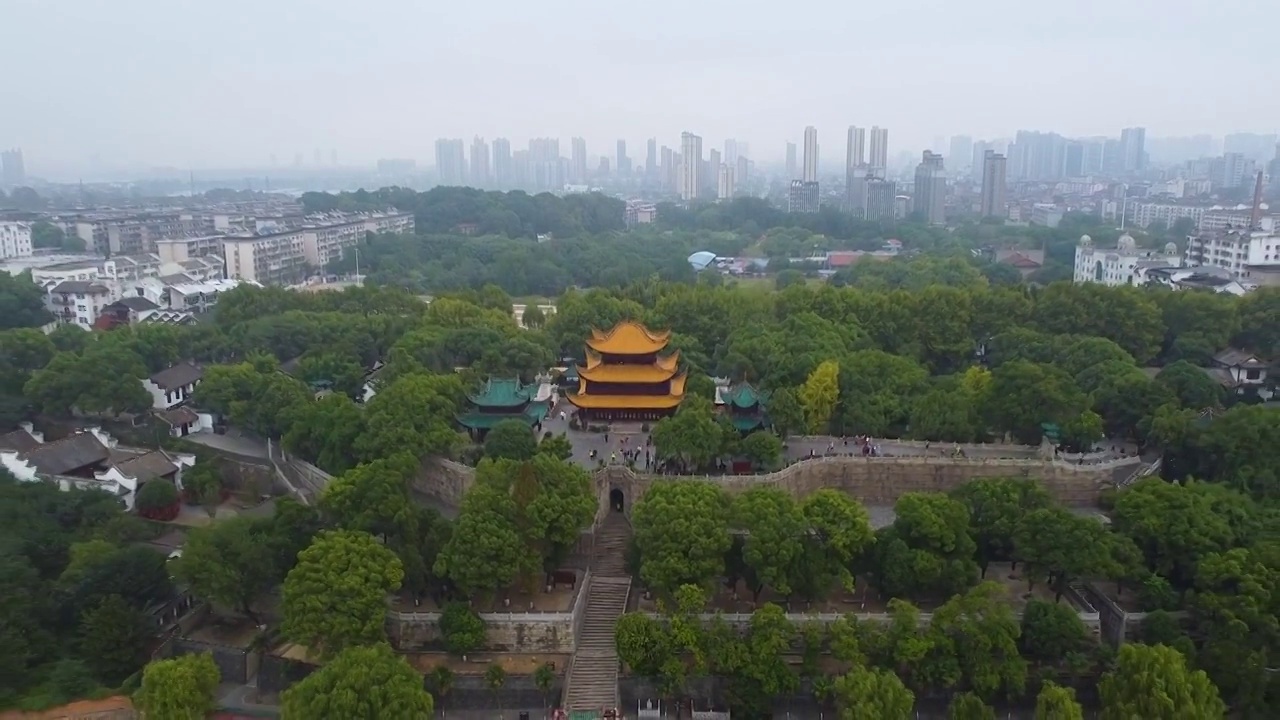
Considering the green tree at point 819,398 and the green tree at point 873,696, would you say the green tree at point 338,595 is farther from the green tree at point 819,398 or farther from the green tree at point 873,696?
the green tree at point 819,398

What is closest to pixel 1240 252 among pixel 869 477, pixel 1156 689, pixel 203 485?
pixel 869 477

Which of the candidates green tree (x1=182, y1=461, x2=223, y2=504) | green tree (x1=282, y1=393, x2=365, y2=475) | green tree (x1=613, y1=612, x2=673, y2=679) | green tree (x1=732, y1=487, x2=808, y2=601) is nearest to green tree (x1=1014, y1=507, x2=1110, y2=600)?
green tree (x1=732, y1=487, x2=808, y2=601)

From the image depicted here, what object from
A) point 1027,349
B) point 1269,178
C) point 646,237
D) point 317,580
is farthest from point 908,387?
point 1269,178

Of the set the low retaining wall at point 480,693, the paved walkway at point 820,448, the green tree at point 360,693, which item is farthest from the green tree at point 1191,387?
the green tree at point 360,693

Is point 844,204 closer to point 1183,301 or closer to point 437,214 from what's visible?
point 437,214

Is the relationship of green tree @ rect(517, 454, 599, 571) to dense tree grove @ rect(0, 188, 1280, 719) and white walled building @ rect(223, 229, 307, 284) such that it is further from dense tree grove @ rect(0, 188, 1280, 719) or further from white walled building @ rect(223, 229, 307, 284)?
white walled building @ rect(223, 229, 307, 284)
